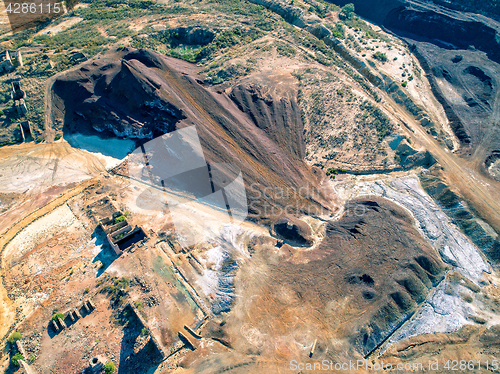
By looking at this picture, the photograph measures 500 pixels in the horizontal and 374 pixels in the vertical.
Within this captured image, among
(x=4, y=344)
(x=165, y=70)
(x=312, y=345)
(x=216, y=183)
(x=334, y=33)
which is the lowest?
(x=4, y=344)

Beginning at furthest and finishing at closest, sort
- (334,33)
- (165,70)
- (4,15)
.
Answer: (4,15), (334,33), (165,70)

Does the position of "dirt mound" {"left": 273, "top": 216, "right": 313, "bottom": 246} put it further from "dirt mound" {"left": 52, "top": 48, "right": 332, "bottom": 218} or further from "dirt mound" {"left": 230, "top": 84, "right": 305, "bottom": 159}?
"dirt mound" {"left": 230, "top": 84, "right": 305, "bottom": 159}

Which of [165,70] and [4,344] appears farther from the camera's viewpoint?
[165,70]

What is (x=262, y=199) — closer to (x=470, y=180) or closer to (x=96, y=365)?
(x=96, y=365)

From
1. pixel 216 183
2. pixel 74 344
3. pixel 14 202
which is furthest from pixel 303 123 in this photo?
pixel 14 202

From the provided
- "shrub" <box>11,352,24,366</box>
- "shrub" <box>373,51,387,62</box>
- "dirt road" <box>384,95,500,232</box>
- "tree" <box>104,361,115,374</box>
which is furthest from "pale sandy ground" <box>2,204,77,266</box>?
"shrub" <box>373,51,387,62</box>

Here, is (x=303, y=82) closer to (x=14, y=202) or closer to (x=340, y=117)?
(x=340, y=117)

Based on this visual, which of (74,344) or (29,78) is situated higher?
(29,78)

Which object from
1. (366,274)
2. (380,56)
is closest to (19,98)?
(366,274)
